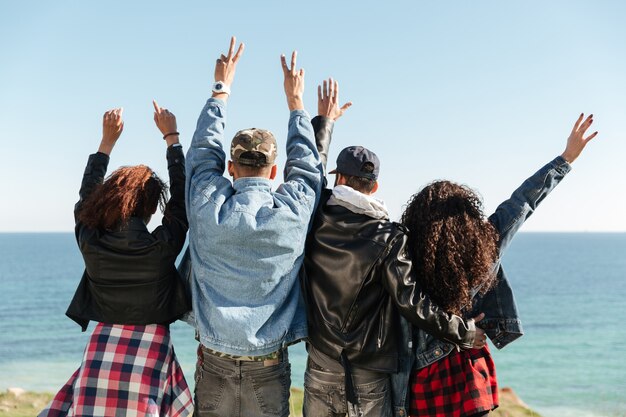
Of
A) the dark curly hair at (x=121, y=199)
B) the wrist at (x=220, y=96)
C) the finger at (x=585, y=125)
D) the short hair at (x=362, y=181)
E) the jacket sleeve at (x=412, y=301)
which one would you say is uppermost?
the finger at (x=585, y=125)

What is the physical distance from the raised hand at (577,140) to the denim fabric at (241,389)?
7.39ft

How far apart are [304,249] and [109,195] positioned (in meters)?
1.18

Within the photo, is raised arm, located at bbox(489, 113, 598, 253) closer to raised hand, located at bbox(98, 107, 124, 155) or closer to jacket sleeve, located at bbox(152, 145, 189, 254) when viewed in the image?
jacket sleeve, located at bbox(152, 145, 189, 254)

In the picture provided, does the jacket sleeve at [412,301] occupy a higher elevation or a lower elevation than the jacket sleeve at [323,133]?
lower

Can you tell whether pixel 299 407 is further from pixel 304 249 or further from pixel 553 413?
pixel 553 413

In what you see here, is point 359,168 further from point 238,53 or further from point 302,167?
point 238,53

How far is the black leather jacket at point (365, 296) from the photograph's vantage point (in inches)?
137

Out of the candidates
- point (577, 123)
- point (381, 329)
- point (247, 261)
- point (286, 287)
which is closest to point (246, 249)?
point (247, 261)

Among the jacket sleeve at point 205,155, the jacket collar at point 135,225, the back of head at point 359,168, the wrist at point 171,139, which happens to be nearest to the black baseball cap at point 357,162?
the back of head at point 359,168

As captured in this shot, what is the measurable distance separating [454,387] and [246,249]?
4.77ft

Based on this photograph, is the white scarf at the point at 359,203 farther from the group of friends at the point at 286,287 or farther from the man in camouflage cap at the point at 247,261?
the man in camouflage cap at the point at 247,261

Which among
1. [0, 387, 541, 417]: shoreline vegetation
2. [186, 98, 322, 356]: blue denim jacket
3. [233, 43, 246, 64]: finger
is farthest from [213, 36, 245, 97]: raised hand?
[0, 387, 541, 417]: shoreline vegetation

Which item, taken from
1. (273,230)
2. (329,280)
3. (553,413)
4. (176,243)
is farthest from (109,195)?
(553,413)

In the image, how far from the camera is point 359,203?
3607 mm
